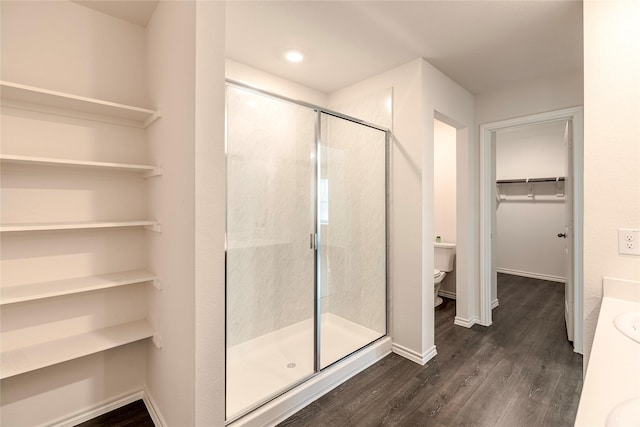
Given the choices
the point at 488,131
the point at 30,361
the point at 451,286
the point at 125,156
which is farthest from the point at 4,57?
the point at 451,286

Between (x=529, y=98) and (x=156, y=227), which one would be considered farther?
(x=529, y=98)

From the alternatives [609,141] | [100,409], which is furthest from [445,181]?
[100,409]

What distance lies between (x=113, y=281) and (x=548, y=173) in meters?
5.94

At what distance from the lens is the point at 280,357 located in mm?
2443

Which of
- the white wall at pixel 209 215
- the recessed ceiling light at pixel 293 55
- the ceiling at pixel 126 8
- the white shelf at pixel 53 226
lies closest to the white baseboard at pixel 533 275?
the recessed ceiling light at pixel 293 55

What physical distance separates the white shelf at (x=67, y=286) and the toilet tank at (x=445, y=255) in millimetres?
3374

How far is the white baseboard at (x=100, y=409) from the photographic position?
5.57 feet

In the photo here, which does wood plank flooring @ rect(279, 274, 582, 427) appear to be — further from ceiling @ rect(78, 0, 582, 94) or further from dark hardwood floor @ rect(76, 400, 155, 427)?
ceiling @ rect(78, 0, 582, 94)

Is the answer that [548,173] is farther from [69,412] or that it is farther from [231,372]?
[69,412]

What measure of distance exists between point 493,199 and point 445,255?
97 centimetres

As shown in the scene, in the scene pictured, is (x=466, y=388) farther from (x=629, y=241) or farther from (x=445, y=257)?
(x=445, y=257)

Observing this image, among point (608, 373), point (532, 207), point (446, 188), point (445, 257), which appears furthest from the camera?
point (532, 207)

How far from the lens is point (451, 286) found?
4.04 m

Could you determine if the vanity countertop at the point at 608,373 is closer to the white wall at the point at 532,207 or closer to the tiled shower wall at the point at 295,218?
the tiled shower wall at the point at 295,218
